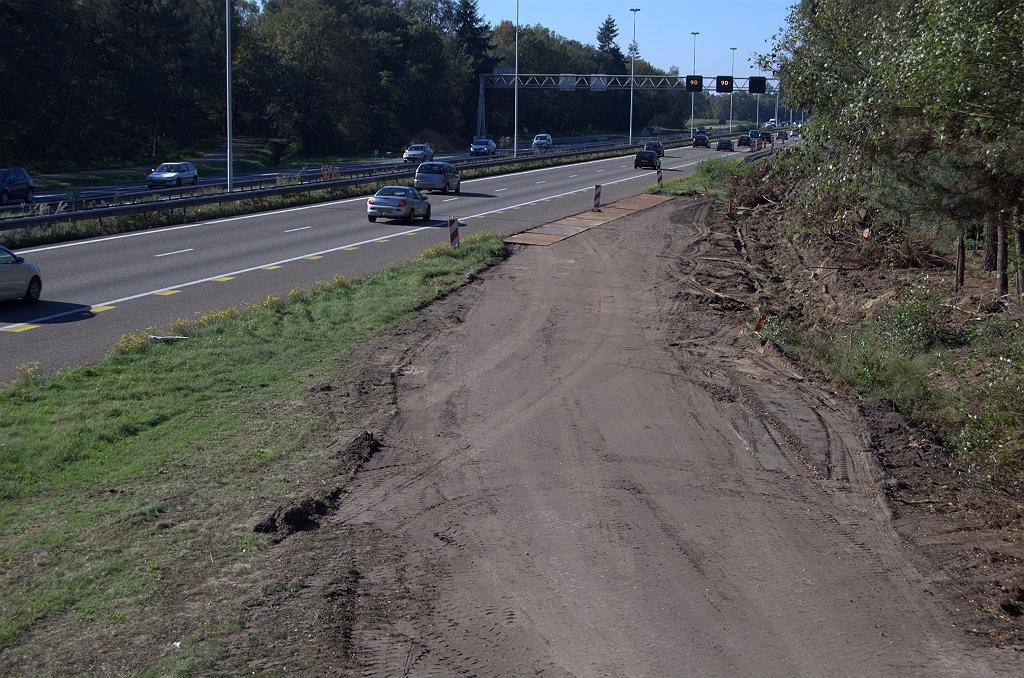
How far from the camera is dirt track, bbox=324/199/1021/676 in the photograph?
19.7ft

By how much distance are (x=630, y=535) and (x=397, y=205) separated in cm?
2542

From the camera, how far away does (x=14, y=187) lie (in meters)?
→ 37.9

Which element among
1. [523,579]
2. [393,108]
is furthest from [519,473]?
[393,108]

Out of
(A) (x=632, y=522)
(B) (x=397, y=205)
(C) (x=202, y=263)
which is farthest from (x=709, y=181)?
(A) (x=632, y=522)

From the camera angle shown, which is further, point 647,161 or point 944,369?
point 647,161

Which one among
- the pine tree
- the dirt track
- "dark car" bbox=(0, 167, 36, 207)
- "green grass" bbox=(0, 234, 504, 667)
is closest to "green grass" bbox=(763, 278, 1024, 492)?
the dirt track

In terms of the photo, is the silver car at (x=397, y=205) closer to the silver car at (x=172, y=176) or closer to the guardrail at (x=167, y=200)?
the guardrail at (x=167, y=200)

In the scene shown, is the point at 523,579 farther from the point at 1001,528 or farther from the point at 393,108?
the point at 393,108

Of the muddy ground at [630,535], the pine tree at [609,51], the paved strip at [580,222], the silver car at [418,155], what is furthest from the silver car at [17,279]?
the pine tree at [609,51]

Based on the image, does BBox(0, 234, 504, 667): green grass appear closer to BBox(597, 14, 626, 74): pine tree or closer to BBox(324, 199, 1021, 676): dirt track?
BBox(324, 199, 1021, 676): dirt track

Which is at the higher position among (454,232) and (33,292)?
(454,232)

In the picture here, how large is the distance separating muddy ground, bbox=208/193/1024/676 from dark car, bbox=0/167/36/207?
3076cm

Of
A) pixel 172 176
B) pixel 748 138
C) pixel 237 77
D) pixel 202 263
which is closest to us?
pixel 202 263

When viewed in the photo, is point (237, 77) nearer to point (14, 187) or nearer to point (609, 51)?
point (14, 187)
